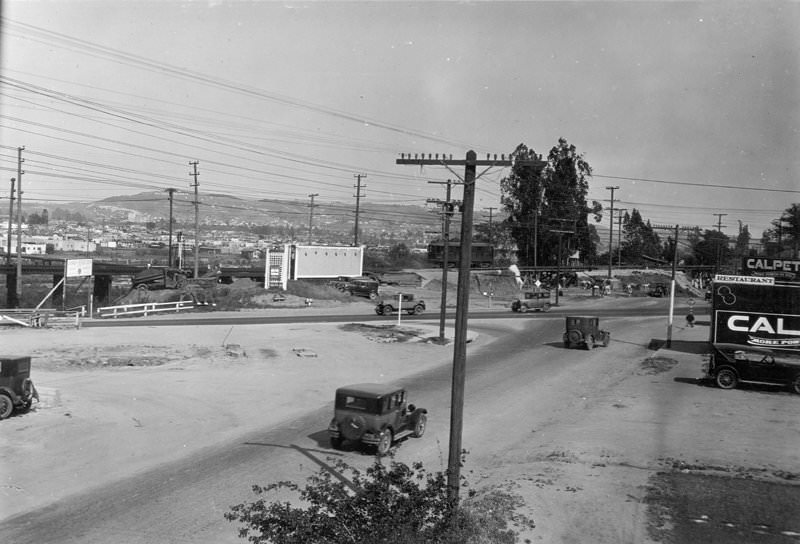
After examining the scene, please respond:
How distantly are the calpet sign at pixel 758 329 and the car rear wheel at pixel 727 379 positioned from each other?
4417mm

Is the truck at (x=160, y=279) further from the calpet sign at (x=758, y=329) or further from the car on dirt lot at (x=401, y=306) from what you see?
the calpet sign at (x=758, y=329)

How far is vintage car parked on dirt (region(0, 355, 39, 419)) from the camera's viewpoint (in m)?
19.8

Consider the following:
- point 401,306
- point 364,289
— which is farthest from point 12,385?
point 364,289

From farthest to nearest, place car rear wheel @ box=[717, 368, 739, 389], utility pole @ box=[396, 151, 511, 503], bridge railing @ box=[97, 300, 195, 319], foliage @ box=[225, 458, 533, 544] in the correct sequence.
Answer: bridge railing @ box=[97, 300, 195, 319] → car rear wheel @ box=[717, 368, 739, 389] → utility pole @ box=[396, 151, 511, 503] → foliage @ box=[225, 458, 533, 544]

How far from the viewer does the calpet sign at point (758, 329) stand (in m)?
29.6

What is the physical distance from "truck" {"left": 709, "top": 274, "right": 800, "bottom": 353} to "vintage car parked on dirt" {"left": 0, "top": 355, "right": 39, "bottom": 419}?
2801 cm

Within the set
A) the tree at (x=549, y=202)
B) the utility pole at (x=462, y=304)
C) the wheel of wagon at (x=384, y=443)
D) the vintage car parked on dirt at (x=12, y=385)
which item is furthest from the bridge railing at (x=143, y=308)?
the tree at (x=549, y=202)

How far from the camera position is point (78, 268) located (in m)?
42.3

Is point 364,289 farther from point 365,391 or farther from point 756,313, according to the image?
point 365,391

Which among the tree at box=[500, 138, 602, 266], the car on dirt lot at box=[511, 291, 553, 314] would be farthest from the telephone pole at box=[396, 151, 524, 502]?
the tree at box=[500, 138, 602, 266]

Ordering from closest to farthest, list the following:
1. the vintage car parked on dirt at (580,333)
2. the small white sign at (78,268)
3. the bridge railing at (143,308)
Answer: the vintage car parked on dirt at (580,333) → the small white sign at (78,268) → the bridge railing at (143,308)

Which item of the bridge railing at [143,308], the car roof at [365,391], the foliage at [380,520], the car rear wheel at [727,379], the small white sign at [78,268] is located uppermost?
the small white sign at [78,268]

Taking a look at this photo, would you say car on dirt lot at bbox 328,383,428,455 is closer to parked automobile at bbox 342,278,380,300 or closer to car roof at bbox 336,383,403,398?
car roof at bbox 336,383,403,398

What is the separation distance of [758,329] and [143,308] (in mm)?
41018
